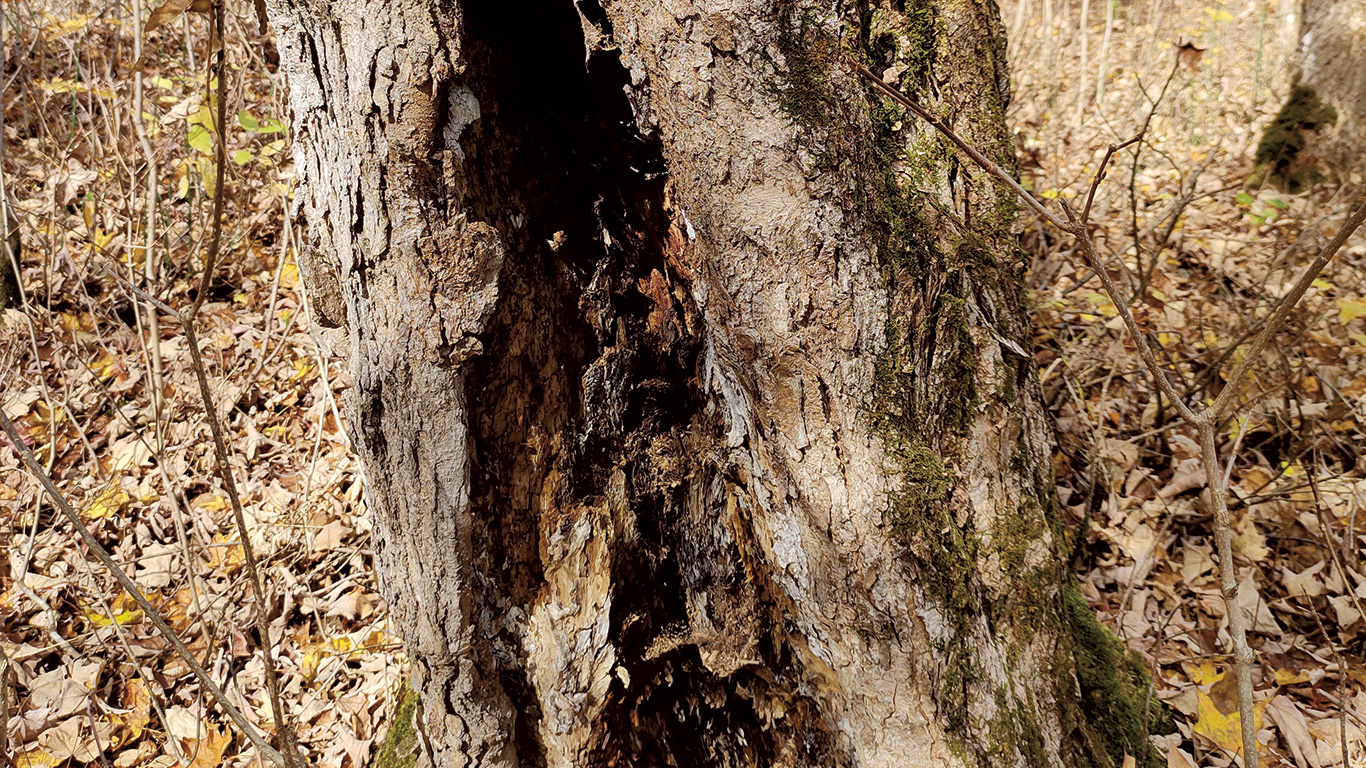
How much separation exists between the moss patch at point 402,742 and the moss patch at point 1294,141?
5744 mm

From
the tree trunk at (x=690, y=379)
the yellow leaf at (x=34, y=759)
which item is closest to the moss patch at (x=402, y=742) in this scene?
the tree trunk at (x=690, y=379)

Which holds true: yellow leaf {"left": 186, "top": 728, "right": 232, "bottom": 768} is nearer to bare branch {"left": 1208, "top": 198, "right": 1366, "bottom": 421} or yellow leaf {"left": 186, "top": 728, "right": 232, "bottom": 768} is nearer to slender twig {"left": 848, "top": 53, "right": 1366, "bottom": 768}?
slender twig {"left": 848, "top": 53, "right": 1366, "bottom": 768}

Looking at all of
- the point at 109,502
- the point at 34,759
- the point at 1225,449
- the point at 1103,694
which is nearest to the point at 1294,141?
the point at 1225,449

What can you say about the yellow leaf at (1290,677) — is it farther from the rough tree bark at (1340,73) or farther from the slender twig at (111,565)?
the rough tree bark at (1340,73)

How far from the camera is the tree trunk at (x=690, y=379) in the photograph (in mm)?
1351

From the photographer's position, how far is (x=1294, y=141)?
4.93 m

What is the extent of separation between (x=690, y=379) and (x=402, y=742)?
1341 millimetres

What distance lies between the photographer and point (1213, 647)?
249 centimetres

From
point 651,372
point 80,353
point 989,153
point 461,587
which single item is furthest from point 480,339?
point 80,353

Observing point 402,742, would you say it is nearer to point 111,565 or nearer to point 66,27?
point 111,565

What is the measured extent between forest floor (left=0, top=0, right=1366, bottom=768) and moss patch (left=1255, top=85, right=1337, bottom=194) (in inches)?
6.5

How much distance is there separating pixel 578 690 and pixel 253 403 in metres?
2.64

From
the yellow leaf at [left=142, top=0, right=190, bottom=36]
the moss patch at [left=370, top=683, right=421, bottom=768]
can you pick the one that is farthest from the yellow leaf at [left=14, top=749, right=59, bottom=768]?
the yellow leaf at [left=142, top=0, right=190, bottom=36]

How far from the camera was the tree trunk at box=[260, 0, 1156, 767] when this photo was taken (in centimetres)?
135
